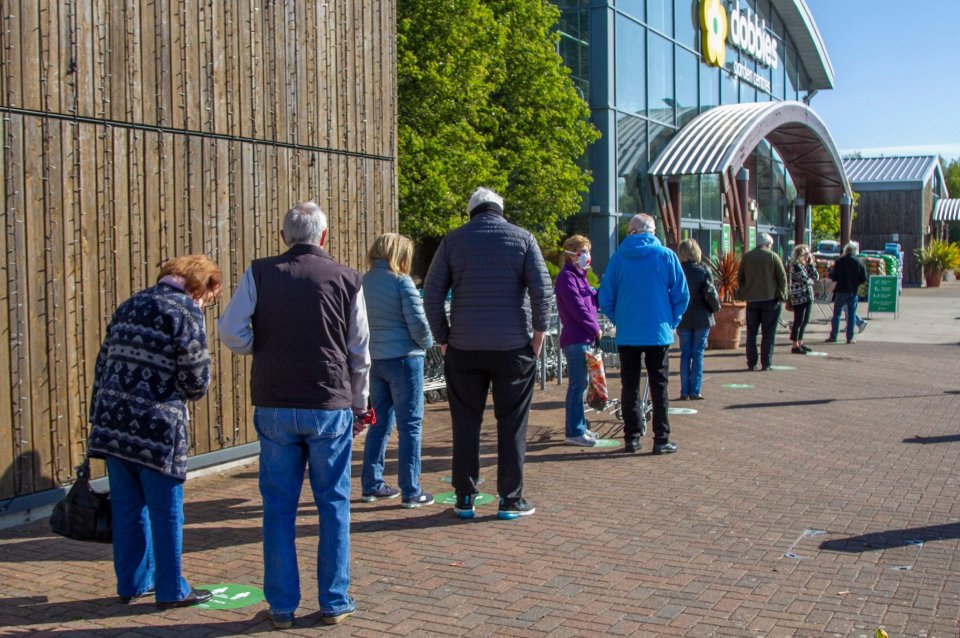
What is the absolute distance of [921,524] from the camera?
6070 millimetres

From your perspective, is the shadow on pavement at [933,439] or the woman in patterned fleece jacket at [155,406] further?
the shadow on pavement at [933,439]

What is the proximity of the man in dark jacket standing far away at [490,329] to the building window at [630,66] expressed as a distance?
722 inches

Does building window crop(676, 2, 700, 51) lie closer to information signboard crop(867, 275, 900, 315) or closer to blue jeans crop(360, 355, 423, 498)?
information signboard crop(867, 275, 900, 315)

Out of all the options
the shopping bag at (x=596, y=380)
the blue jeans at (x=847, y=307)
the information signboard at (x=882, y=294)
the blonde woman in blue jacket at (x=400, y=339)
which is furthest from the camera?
the information signboard at (x=882, y=294)

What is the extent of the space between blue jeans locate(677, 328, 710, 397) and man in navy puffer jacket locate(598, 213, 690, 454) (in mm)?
2450

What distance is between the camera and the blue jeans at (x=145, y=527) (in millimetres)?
4645

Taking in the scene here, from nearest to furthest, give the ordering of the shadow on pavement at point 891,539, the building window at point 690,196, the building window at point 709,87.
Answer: the shadow on pavement at point 891,539
the building window at point 690,196
the building window at point 709,87

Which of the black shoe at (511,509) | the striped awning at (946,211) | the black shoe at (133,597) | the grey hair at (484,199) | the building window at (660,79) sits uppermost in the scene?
the building window at (660,79)

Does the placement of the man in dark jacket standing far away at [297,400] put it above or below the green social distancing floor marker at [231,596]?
above

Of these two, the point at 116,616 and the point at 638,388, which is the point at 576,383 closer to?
the point at 638,388

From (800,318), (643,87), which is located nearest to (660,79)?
(643,87)

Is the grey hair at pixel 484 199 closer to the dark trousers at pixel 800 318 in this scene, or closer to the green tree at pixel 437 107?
the dark trousers at pixel 800 318

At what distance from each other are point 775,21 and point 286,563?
3297cm

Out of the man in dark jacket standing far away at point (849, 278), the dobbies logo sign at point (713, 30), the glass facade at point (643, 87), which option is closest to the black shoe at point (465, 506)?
the man in dark jacket standing far away at point (849, 278)
